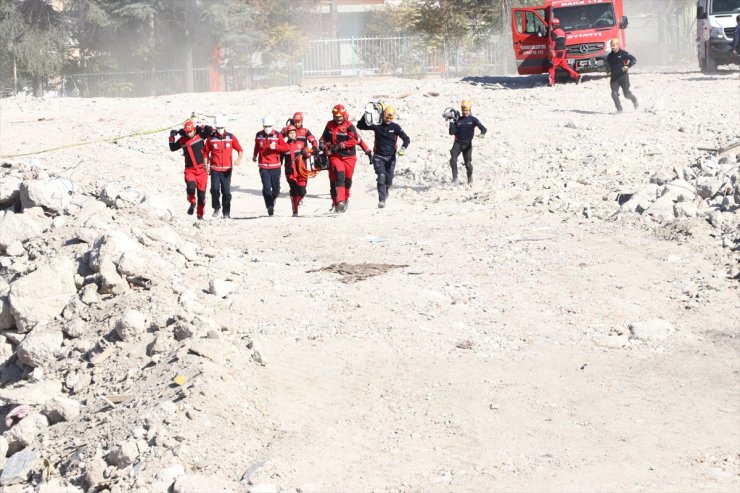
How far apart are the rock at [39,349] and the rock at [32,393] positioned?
484 millimetres

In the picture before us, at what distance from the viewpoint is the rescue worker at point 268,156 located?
16672 millimetres

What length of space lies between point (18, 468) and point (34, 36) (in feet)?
112

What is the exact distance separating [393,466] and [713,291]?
4.96 metres

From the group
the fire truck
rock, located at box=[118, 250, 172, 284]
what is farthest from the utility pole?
rock, located at box=[118, 250, 172, 284]

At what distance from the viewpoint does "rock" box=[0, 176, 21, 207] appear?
578 inches

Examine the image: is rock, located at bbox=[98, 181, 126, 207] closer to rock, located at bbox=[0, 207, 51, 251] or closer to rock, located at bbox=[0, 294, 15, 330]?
rock, located at bbox=[0, 207, 51, 251]

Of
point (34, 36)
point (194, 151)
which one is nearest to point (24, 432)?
point (194, 151)

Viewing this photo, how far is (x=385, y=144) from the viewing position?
1712cm

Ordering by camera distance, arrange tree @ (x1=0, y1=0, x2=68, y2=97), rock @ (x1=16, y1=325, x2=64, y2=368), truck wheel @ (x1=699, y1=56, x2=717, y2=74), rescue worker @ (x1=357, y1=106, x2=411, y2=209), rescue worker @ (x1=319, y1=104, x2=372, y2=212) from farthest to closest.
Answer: tree @ (x1=0, y1=0, x2=68, y2=97), truck wheel @ (x1=699, y1=56, x2=717, y2=74), rescue worker @ (x1=357, y1=106, x2=411, y2=209), rescue worker @ (x1=319, y1=104, x2=372, y2=212), rock @ (x1=16, y1=325, x2=64, y2=368)

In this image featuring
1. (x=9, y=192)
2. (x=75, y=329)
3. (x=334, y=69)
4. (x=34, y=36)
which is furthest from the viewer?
(x=334, y=69)

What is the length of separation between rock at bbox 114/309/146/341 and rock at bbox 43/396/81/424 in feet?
3.02

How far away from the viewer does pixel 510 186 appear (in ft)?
60.9

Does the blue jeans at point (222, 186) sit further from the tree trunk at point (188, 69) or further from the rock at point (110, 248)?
the tree trunk at point (188, 69)

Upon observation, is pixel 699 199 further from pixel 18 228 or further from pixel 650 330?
pixel 18 228
